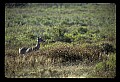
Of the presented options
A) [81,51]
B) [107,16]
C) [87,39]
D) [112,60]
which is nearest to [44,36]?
[87,39]

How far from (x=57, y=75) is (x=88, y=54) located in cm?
165

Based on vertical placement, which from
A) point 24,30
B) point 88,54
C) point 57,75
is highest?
point 24,30

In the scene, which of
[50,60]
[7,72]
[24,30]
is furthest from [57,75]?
[24,30]

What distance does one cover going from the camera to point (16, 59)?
27.7 feet

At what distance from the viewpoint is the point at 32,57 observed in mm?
8430

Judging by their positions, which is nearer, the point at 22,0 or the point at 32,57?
the point at 22,0

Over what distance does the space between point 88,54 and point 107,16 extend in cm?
1239
